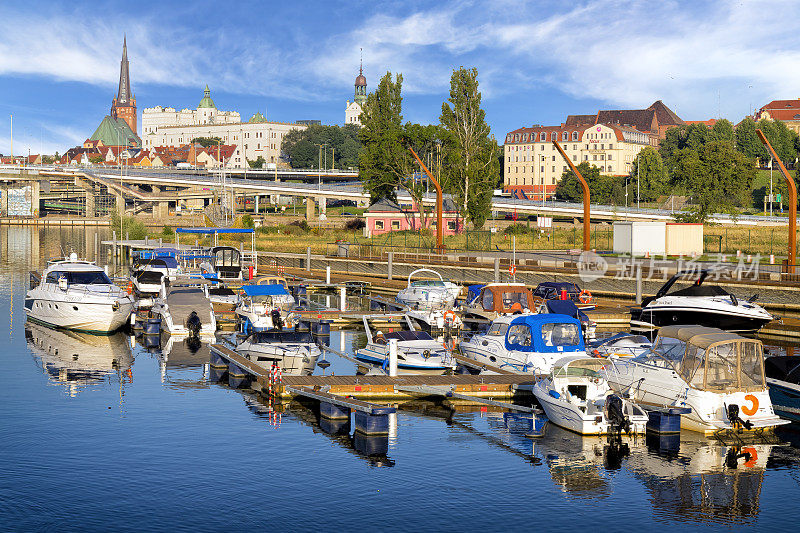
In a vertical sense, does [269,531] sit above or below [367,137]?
below

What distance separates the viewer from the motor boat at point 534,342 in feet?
105

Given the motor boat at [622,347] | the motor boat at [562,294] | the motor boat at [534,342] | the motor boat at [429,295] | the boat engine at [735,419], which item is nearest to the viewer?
the boat engine at [735,419]

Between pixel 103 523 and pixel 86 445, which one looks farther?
pixel 86 445

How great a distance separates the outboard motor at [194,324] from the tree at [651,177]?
12402 cm

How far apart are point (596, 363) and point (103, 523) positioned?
14896 mm

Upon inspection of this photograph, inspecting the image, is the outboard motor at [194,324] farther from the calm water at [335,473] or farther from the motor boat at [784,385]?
the motor boat at [784,385]

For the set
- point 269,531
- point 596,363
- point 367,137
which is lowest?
point 269,531

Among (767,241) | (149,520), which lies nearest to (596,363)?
(149,520)

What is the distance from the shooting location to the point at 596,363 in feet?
88.1

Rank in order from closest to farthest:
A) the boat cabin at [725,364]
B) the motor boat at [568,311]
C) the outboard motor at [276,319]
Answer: the boat cabin at [725,364]
the motor boat at [568,311]
the outboard motor at [276,319]

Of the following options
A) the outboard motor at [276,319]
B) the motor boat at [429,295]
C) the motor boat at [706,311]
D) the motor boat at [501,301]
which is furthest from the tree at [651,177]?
the outboard motor at [276,319]

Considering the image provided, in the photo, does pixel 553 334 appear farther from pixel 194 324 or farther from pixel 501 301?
pixel 194 324

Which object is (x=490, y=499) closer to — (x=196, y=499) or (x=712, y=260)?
(x=196, y=499)

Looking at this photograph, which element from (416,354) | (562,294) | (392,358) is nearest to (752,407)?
(392,358)
